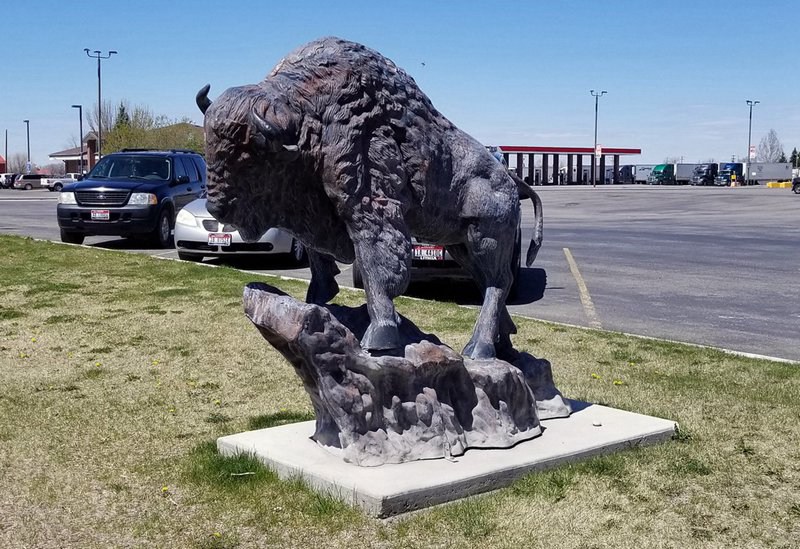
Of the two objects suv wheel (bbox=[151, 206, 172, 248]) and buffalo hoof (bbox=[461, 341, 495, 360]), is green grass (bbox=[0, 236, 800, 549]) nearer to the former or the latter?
buffalo hoof (bbox=[461, 341, 495, 360])

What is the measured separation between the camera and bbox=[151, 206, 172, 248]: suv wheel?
53.4ft

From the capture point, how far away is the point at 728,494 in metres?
4.75

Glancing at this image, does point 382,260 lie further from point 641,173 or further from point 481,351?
point 641,173

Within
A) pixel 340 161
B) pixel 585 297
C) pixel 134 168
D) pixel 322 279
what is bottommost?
pixel 585 297

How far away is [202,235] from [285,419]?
26.4 feet

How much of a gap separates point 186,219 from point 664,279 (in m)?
7.04

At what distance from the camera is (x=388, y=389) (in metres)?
4.79

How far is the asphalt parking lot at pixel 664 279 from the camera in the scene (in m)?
9.60

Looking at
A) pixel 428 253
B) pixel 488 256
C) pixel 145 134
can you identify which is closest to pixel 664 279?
pixel 428 253

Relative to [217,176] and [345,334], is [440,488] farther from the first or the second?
[217,176]

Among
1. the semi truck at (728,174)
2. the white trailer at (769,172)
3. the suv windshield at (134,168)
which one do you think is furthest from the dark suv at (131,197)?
the white trailer at (769,172)

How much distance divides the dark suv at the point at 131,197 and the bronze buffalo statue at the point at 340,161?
11.8m

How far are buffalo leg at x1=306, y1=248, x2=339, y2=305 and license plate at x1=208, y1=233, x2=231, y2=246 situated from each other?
842 cm

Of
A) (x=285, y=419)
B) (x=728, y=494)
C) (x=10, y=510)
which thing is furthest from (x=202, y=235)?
(x=728, y=494)
